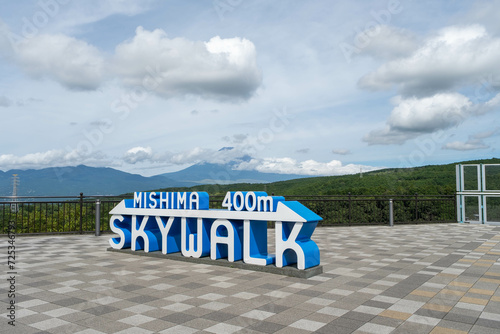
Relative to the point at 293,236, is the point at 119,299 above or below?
below

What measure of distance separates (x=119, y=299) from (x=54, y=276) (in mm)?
2088

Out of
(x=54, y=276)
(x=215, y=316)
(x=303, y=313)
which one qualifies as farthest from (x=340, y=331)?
(x=54, y=276)

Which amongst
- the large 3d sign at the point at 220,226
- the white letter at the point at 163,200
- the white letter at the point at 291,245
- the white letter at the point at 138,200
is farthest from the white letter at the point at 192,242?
the white letter at the point at 291,245

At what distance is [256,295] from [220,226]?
7.98ft

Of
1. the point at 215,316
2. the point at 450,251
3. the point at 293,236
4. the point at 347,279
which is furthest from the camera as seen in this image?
the point at 450,251

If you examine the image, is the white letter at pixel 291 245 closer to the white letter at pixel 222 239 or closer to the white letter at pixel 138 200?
the white letter at pixel 222 239

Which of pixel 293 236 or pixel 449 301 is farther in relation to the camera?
pixel 293 236

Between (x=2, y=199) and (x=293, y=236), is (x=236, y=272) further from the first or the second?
(x=2, y=199)

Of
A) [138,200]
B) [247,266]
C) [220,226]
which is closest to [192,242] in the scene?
[220,226]

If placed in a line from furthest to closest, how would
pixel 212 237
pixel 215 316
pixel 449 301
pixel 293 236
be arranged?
1. pixel 212 237
2. pixel 293 236
3. pixel 449 301
4. pixel 215 316

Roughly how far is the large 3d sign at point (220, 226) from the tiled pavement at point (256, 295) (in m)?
0.39

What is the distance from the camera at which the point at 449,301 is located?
15.6ft

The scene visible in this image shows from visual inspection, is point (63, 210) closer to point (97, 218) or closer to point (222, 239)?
point (97, 218)

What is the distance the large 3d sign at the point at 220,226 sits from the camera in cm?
643
